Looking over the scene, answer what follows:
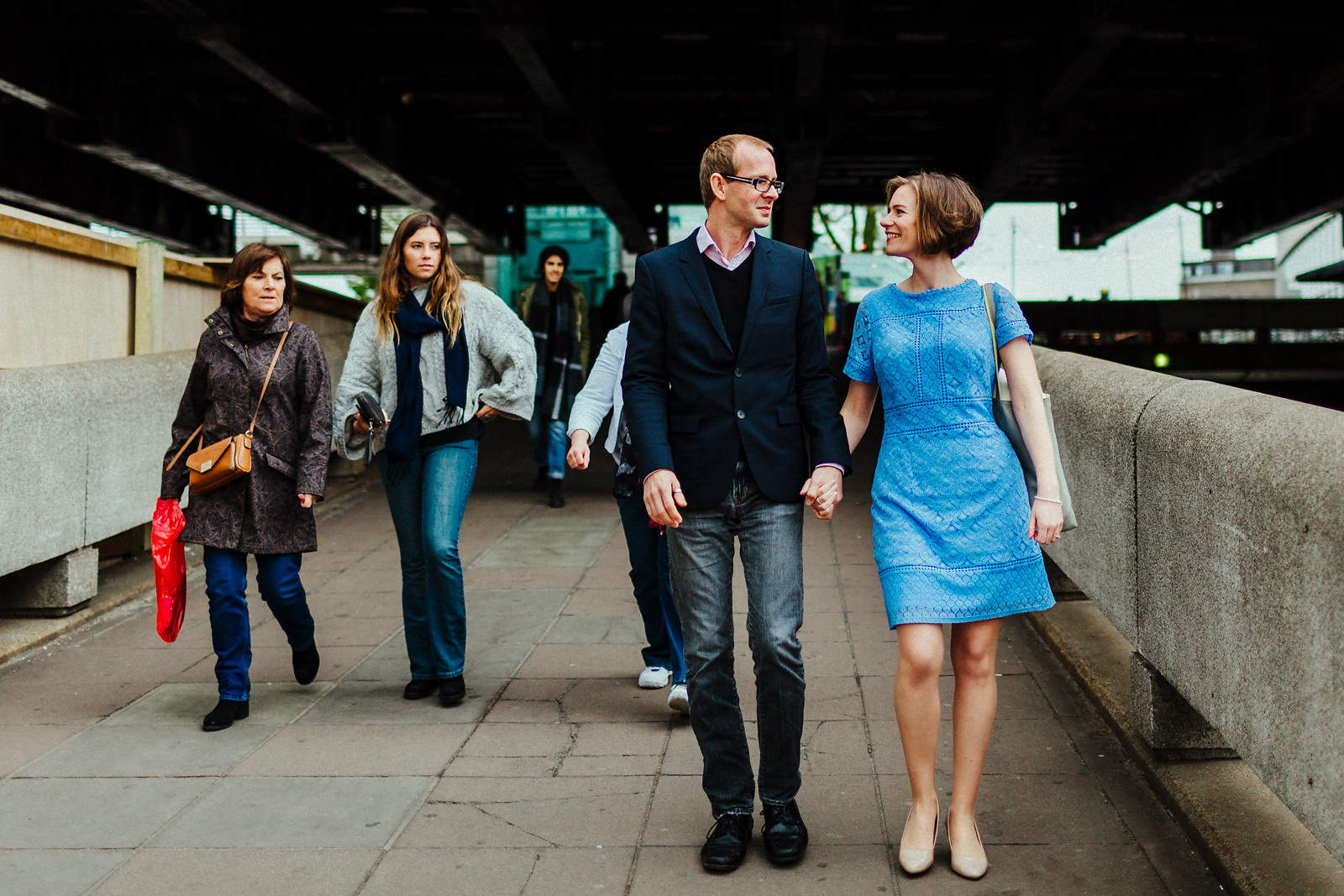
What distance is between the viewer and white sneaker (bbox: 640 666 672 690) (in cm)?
485

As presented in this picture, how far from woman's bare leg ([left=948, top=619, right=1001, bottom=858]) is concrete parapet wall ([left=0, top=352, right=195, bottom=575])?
4138mm

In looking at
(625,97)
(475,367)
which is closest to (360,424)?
(475,367)

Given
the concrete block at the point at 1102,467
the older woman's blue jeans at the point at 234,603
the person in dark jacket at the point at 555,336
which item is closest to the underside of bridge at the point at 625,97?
the person in dark jacket at the point at 555,336

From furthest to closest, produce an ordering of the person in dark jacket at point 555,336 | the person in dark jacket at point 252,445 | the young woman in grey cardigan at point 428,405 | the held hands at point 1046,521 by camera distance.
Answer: the person in dark jacket at point 555,336
the young woman in grey cardigan at point 428,405
the person in dark jacket at point 252,445
the held hands at point 1046,521

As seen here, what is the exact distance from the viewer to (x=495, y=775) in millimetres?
3934

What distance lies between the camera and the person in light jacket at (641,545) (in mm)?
4031

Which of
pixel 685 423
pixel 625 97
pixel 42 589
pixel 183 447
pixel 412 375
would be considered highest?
pixel 625 97

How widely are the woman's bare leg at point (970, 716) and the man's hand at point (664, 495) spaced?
0.76 meters

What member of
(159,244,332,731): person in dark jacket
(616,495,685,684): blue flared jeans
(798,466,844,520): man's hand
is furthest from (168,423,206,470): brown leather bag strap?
(798,466,844,520): man's hand

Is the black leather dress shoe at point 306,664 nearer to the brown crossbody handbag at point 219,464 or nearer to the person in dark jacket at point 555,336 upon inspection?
the brown crossbody handbag at point 219,464

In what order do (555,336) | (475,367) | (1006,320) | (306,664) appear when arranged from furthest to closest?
(555,336), (306,664), (475,367), (1006,320)

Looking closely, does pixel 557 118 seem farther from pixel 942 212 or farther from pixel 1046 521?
pixel 1046 521

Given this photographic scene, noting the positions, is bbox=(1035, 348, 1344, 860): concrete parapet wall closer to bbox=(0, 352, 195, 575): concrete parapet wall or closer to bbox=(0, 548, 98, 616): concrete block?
bbox=(0, 352, 195, 575): concrete parapet wall

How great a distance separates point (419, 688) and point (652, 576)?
100cm
